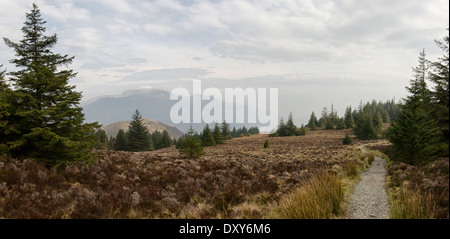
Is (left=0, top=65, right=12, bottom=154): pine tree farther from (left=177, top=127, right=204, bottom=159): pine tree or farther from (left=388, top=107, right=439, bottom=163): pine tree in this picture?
(left=177, top=127, right=204, bottom=159): pine tree

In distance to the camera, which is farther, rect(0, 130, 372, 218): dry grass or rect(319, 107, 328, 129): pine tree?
rect(319, 107, 328, 129): pine tree

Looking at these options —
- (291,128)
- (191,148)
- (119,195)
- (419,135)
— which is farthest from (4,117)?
(291,128)

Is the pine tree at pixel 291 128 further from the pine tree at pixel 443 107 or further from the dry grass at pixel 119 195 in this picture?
the pine tree at pixel 443 107

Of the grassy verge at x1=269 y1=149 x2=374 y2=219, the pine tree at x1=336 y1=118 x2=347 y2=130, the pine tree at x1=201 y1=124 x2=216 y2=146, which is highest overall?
the pine tree at x1=336 y1=118 x2=347 y2=130

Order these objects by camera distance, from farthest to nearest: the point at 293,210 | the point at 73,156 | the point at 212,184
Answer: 1. the point at 212,184
2. the point at 73,156
3. the point at 293,210

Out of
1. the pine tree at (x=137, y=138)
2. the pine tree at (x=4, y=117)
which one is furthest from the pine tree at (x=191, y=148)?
the pine tree at (x=137, y=138)

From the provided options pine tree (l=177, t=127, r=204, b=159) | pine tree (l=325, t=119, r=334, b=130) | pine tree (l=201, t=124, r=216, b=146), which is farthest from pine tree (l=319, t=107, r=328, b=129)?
pine tree (l=177, t=127, r=204, b=159)

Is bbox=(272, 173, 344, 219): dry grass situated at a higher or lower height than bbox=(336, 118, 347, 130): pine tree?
lower

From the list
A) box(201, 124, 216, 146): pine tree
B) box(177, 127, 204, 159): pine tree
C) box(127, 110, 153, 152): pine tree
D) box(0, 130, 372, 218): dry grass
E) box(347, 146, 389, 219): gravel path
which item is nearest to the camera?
box(347, 146, 389, 219): gravel path
